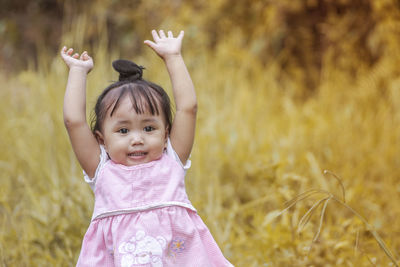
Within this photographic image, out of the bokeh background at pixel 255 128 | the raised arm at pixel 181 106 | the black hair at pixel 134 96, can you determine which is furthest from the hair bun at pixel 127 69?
the bokeh background at pixel 255 128

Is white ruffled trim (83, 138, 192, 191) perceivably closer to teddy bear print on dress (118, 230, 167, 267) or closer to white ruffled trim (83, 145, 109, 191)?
white ruffled trim (83, 145, 109, 191)

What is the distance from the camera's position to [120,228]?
161cm

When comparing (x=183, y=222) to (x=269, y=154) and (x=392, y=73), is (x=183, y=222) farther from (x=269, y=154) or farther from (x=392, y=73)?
(x=392, y=73)

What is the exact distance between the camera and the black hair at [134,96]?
168 cm

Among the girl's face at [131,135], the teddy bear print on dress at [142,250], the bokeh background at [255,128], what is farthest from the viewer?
the bokeh background at [255,128]

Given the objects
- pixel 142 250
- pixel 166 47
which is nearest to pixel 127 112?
pixel 166 47

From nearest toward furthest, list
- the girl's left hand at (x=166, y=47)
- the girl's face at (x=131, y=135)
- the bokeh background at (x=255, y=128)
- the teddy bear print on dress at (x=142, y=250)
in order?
the teddy bear print on dress at (x=142, y=250), the girl's face at (x=131, y=135), the girl's left hand at (x=166, y=47), the bokeh background at (x=255, y=128)

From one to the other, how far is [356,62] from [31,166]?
3.16 metres

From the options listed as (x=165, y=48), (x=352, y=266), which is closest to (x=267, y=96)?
(x=352, y=266)

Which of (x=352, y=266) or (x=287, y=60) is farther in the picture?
(x=287, y=60)

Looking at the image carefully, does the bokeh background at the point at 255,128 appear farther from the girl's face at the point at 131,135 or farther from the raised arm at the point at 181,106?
the girl's face at the point at 131,135

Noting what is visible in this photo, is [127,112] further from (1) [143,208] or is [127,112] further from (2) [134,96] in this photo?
(1) [143,208]

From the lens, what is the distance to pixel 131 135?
1.67m

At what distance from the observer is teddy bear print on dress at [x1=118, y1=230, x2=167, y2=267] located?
157cm
